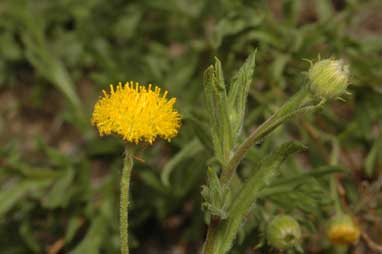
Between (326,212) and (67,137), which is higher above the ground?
(67,137)

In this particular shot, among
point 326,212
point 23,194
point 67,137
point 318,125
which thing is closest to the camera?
point 326,212

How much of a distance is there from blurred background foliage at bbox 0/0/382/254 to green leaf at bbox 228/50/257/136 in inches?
23.9

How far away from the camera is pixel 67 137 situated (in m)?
4.54

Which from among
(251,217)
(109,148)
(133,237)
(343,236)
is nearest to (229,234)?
(251,217)

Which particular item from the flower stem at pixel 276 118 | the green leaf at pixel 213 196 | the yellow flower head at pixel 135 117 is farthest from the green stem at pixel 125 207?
the flower stem at pixel 276 118

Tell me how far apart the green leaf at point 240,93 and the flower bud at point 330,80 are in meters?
0.27

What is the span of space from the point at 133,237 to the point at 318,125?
4.60 feet

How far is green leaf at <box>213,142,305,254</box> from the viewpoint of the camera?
7.59ft

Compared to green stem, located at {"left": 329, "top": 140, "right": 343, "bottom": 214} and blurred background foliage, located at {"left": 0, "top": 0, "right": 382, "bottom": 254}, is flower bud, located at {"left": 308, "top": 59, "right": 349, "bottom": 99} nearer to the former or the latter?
blurred background foliage, located at {"left": 0, "top": 0, "right": 382, "bottom": 254}

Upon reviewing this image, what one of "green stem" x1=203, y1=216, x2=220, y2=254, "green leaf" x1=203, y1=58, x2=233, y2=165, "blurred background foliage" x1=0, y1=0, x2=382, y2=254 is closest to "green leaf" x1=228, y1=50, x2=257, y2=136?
"green leaf" x1=203, y1=58, x2=233, y2=165

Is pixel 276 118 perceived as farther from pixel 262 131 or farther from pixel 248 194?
pixel 248 194

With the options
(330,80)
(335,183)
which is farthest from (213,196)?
(335,183)

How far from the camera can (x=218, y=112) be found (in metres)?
2.32

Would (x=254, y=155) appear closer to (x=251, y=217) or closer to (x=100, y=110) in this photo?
(x=251, y=217)
